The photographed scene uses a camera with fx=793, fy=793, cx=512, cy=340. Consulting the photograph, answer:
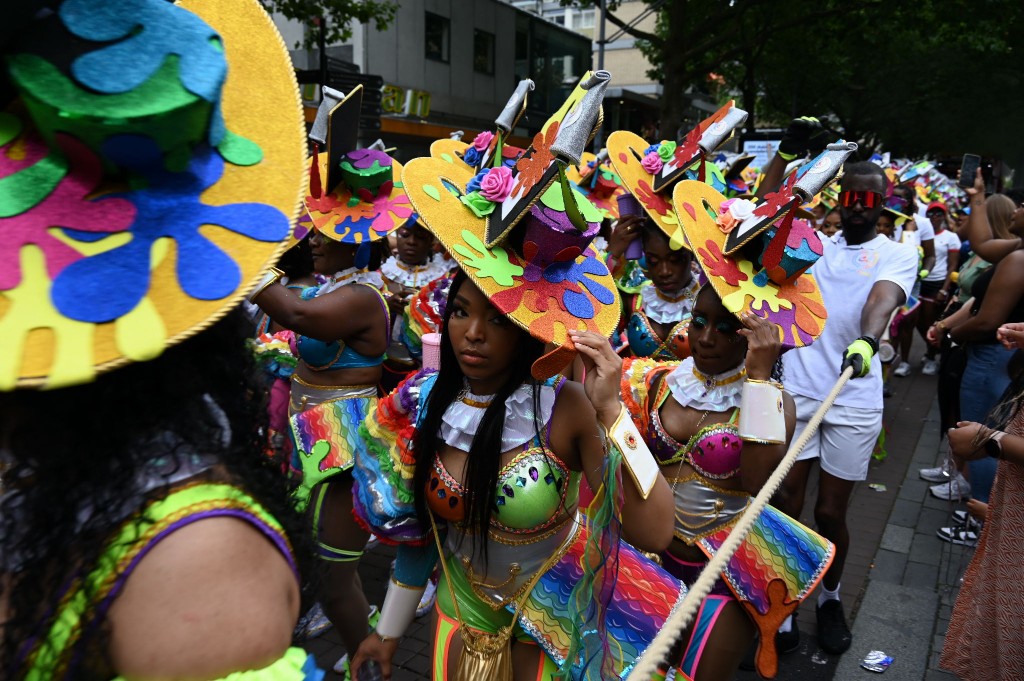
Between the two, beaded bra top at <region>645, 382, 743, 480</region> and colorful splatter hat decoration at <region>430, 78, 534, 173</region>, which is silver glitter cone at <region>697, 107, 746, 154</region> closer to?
colorful splatter hat decoration at <region>430, 78, 534, 173</region>

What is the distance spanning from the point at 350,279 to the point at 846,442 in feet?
9.16

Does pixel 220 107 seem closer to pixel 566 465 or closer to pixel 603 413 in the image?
pixel 603 413

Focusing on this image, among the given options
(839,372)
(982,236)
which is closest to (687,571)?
(839,372)

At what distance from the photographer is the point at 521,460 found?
2.30 m

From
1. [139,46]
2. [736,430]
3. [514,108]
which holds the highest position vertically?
[139,46]

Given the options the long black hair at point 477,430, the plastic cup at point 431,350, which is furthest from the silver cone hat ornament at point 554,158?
the plastic cup at point 431,350

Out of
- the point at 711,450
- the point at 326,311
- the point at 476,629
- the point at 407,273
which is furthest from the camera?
the point at 407,273

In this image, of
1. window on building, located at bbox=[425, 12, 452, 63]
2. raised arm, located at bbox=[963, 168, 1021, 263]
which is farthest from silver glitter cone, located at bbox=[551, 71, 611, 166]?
window on building, located at bbox=[425, 12, 452, 63]

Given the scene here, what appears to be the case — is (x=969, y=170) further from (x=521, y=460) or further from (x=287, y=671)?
(x=287, y=671)

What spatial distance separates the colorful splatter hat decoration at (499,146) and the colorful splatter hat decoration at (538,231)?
0.36 meters

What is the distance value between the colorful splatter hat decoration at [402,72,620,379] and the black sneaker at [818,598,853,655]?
2865 millimetres

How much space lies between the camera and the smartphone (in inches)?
235

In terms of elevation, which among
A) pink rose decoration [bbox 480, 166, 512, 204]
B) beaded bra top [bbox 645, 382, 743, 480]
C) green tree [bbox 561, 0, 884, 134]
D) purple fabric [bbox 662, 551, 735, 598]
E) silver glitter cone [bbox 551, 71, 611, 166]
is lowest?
green tree [bbox 561, 0, 884, 134]

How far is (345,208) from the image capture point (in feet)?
15.0
